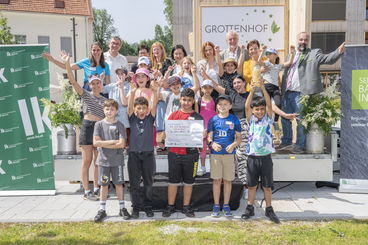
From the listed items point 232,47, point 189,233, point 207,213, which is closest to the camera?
point 189,233

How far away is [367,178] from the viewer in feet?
19.4

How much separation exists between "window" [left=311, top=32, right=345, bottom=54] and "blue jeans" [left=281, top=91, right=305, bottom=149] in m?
26.2

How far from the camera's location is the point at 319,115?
580 cm

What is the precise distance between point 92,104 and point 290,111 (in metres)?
3.72

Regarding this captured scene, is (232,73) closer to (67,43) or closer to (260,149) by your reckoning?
(260,149)

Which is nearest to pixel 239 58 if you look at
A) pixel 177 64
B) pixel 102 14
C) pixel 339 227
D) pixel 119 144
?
pixel 177 64

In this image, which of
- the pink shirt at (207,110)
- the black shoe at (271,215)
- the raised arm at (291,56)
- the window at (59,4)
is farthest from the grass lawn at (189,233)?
the window at (59,4)

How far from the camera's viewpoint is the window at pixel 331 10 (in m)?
29.7

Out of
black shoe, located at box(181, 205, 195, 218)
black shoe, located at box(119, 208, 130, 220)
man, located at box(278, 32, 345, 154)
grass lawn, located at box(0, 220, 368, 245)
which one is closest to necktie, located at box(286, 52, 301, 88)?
man, located at box(278, 32, 345, 154)

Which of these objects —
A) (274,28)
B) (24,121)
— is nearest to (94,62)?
(24,121)

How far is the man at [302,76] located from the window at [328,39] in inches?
1032

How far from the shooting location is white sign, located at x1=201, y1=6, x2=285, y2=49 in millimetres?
7887

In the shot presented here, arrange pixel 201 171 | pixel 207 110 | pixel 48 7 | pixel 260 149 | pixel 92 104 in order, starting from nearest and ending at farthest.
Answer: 1. pixel 260 149
2. pixel 207 110
3. pixel 92 104
4. pixel 201 171
5. pixel 48 7

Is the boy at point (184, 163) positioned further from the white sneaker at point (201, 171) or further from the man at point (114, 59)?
the man at point (114, 59)
